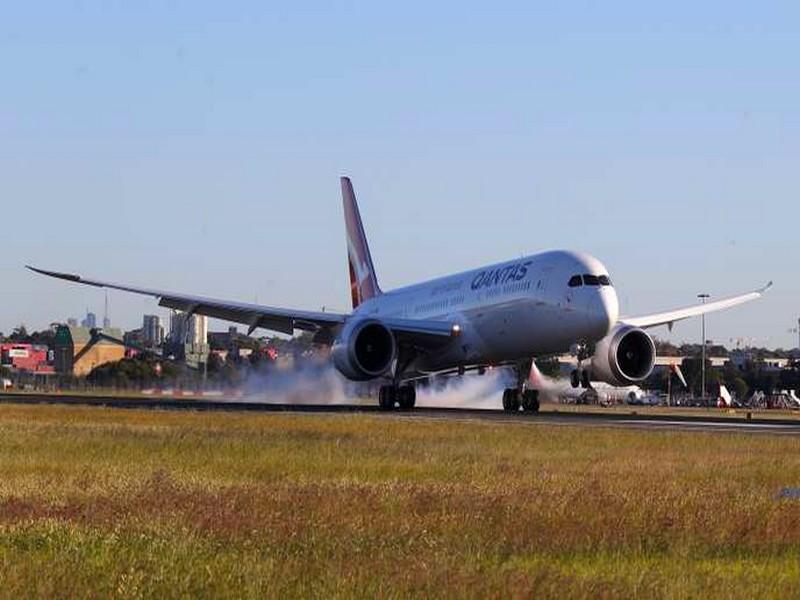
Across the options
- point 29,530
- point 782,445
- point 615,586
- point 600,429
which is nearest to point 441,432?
point 600,429

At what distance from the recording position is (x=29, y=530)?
15.3 m

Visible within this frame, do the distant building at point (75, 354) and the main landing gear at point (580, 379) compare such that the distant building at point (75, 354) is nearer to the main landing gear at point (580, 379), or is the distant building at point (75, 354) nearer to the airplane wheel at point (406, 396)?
the airplane wheel at point (406, 396)

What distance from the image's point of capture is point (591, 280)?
177 ft

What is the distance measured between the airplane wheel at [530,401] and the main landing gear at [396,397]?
480 centimetres

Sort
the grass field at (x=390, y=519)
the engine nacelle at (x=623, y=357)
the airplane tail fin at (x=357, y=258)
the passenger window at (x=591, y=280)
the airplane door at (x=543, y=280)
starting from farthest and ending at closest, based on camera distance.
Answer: the airplane tail fin at (x=357, y=258) < the engine nacelle at (x=623, y=357) < the airplane door at (x=543, y=280) < the passenger window at (x=591, y=280) < the grass field at (x=390, y=519)

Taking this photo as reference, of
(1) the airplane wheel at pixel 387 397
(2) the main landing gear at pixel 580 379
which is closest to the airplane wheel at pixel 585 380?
(2) the main landing gear at pixel 580 379

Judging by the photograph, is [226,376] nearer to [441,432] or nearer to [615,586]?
[441,432]

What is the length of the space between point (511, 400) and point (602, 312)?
309 inches

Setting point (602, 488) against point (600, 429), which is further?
point (600, 429)

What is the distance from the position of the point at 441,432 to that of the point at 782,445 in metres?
7.85

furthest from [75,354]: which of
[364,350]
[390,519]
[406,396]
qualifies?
[390,519]

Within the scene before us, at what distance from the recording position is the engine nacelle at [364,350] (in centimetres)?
5953

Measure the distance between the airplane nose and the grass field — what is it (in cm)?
2067

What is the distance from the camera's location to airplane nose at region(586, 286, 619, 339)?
53.1 metres
